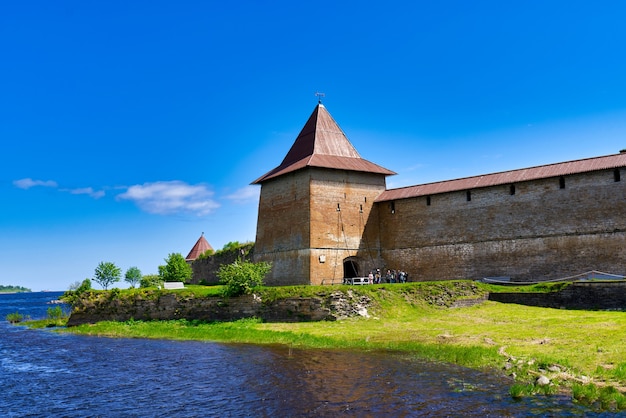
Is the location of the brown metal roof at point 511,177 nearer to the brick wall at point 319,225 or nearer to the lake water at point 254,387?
the brick wall at point 319,225

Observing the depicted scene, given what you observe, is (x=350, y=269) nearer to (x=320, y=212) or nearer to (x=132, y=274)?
(x=320, y=212)

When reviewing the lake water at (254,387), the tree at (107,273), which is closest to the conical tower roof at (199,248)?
the tree at (107,273)

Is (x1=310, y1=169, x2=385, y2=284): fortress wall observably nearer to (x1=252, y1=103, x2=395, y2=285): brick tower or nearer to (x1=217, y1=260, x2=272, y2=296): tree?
(x1=252, y1=103, x2=395, y2=285): brick tower

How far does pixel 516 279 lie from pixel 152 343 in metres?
17.9

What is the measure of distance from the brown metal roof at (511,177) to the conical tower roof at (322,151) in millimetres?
2272

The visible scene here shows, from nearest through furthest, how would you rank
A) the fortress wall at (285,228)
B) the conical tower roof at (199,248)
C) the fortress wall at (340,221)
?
the fortress wall at (340,221) → the fortress wall at (285,228) → the conical tower roof at (199,248)

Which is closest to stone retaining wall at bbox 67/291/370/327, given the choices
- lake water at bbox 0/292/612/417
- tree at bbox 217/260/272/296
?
tree at bbox 217/260/272/296

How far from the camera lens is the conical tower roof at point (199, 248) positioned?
59.0 meters

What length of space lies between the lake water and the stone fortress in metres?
13.2

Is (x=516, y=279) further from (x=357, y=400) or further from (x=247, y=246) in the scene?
(x=247, y=246)

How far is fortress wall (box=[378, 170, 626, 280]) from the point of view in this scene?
2456 centimetres

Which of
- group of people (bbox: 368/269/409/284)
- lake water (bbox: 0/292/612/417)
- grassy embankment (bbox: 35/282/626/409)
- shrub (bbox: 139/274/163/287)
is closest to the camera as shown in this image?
lake water (bbox: 0/292/612/417)

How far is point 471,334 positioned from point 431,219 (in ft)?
44.6

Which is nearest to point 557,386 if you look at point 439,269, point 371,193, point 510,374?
point 510,374
